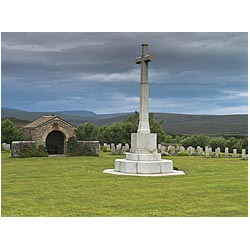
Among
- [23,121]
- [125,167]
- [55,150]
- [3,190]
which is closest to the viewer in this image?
[3,190]

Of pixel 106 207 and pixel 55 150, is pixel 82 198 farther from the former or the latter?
pixel 55 150

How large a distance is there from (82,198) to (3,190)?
2.73 m

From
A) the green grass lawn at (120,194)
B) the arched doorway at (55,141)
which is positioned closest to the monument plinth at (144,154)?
the green grass lawn at (120,194)

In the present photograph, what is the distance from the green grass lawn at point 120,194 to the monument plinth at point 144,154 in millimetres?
921

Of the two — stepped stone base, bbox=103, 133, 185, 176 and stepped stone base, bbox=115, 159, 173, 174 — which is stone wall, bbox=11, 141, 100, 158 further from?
stepped stone base, bbox=115, 159, 173, 174

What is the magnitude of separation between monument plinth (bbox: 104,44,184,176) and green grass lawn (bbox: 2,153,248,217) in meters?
0.92

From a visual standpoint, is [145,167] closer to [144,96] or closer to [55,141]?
[144,96]

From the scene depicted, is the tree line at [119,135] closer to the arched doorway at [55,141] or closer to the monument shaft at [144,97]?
the arched doorway at [55,141]

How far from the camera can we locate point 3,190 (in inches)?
547

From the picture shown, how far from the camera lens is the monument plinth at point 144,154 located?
1847cm

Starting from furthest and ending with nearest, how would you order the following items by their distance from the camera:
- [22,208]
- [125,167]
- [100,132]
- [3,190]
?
[100,132] → [125,167] → [3,190] → [22,208]

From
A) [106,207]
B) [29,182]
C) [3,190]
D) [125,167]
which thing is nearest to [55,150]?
[125,167]

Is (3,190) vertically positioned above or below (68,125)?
below

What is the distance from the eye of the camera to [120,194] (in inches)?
523
